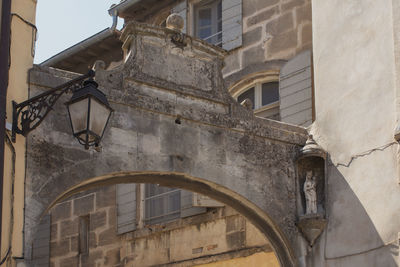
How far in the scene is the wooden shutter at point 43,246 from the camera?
1559 centimetres

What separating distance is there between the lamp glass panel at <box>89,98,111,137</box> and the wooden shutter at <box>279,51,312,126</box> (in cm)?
486

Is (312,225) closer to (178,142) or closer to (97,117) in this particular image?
(178,142)

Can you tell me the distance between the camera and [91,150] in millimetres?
9164

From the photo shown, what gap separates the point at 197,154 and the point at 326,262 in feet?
6.34

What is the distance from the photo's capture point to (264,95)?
13.1m

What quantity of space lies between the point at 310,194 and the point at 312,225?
38cm

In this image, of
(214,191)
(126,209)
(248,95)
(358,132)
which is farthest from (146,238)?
(358,132)

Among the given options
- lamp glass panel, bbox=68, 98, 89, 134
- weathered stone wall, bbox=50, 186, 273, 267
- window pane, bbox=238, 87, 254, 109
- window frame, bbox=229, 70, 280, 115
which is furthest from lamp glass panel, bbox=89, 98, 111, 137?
window pane, bbox=238, 87, 254, 109

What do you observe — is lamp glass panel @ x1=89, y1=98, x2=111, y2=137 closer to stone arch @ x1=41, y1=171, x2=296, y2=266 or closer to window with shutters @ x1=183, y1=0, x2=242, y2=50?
stone arch @ x1=41, y1=171, x2=296, y2=266

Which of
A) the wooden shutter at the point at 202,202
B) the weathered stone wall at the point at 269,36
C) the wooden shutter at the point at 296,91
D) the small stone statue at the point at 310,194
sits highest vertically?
the weathered stone wall at the point at 269,36

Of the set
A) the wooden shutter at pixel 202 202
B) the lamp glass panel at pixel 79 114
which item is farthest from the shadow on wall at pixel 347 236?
the lamp glass panel at pixel 79 114

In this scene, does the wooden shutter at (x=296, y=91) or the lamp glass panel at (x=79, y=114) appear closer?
the lamp glass panel at (x=79, y=114)

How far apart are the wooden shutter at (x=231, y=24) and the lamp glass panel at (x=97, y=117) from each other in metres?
6.10

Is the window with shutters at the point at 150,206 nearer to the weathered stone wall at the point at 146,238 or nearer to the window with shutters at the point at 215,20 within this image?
the weathered stone wall at the point at 146,238
